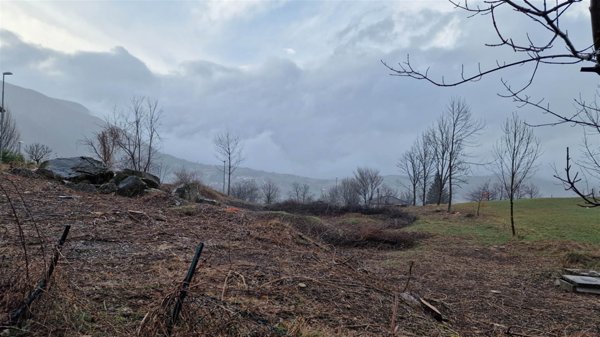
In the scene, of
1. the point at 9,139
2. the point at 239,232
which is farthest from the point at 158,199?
the point at 9,139

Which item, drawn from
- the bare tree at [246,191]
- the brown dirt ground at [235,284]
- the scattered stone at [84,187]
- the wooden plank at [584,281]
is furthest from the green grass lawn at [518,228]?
the bare tree at [246,191]

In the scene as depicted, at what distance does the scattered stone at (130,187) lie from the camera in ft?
42.5

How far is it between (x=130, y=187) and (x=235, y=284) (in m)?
10.0

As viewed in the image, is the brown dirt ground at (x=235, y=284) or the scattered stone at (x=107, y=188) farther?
the scattered stone at (x=107, y=188)

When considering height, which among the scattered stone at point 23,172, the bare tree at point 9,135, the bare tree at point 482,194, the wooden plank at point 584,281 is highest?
the bare tree at point 9,135

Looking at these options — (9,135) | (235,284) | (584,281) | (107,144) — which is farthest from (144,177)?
(9,135)

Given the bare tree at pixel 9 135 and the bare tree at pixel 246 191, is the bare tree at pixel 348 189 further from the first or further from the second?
the bare tree at pixel 9 135

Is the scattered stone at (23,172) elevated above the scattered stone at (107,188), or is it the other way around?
the scattered stone at (23,172)

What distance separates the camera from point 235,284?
4.39 m

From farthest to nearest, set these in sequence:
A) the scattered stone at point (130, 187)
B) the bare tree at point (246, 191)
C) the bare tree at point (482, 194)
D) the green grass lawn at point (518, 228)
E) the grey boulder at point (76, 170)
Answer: the bare tree at point (246, 191), the bare tree at point (482, 194), the green grass lawn at point (518, 228), the grey boulder at point (76, 170), the scattered stone at point (130, 187)

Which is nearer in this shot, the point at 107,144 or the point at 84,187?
the point at 84,187

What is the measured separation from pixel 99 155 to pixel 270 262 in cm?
2032

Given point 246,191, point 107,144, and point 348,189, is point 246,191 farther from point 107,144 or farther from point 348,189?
point 107,144

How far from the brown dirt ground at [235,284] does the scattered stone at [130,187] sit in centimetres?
226
